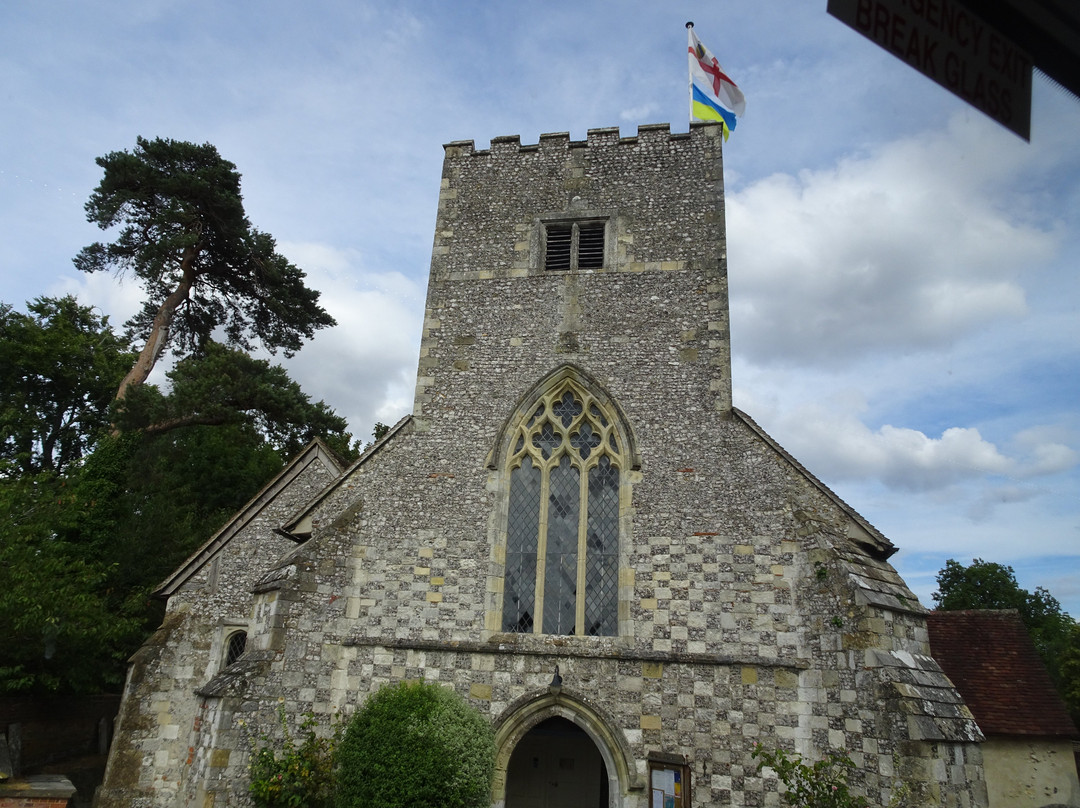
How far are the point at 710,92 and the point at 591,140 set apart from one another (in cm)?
301

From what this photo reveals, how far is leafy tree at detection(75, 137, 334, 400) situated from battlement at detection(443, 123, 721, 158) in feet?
28.5

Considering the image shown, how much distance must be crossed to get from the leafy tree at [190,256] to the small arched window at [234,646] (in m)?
7.59

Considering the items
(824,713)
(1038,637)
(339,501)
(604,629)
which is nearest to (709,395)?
(604,629)

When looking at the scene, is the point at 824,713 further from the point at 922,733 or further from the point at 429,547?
the point at 429,547

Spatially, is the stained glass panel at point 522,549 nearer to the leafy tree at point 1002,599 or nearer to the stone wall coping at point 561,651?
the stone wall coping at point 561,651

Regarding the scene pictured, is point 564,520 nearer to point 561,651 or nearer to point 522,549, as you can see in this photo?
point 522,549

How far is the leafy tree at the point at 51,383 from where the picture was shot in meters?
19.5

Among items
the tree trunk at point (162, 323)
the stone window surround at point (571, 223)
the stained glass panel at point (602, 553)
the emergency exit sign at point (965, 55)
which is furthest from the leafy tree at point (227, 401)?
the emergency exit sign at point (965, 55)

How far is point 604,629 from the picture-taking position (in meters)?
9.82

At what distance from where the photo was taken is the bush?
8.27m

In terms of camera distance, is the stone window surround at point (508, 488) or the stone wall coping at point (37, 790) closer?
the stone wall coping at point (37, 790)

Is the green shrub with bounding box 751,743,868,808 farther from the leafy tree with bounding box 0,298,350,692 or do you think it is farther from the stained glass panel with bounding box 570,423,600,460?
the leafy tree with bounding box 0,298,350,692

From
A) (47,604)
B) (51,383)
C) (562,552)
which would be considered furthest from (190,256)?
(562,552)

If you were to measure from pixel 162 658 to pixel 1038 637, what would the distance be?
37.7m
